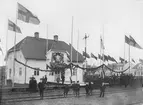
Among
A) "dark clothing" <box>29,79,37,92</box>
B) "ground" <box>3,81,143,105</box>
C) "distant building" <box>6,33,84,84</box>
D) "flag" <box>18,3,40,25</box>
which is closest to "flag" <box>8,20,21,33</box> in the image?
"flag" <box>18,3,40,25</box>

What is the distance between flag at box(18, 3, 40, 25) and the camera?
748 inches

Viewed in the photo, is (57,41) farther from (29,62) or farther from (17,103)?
(17,103)

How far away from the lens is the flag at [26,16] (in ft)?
62.3

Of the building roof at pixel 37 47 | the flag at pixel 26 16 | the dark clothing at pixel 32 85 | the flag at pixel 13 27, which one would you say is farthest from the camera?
the building roof at pixel 37 47

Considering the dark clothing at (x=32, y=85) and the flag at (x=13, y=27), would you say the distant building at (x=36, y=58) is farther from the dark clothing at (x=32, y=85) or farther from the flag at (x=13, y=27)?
the flag at (x=13, y=27)

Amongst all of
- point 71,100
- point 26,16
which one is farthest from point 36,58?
point 71,100

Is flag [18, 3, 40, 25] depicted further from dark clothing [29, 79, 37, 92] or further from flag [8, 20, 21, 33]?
dark clothing [29, 79, 37, 92]

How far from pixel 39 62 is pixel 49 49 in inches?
136

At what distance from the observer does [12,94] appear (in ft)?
61.1

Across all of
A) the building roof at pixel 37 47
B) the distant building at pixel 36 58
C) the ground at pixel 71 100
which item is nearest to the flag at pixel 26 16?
the ground at pixel 71 100

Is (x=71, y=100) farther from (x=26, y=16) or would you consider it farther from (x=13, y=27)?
(x=13, y=27)

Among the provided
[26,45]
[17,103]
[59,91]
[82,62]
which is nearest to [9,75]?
[26,45]

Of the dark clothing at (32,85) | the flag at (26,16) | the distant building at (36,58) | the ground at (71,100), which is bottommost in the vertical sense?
the ground at (71,100)

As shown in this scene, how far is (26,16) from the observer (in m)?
19.2
